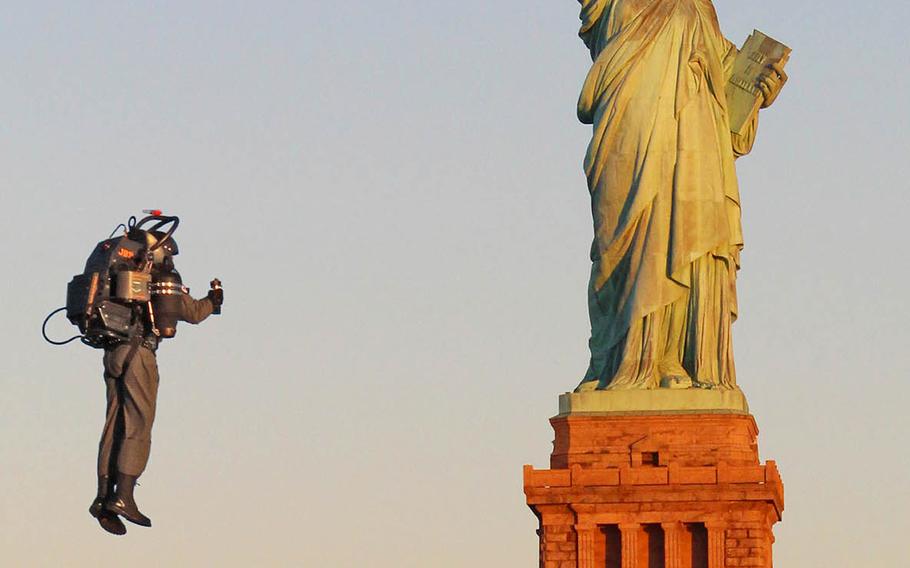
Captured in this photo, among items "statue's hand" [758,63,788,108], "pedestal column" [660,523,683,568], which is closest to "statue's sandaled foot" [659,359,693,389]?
"pedestal column" [660,523,683,568]

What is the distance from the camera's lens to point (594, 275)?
33.7m

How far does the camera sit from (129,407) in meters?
14.7

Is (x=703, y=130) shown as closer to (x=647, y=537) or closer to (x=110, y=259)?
(x=647, y=537)

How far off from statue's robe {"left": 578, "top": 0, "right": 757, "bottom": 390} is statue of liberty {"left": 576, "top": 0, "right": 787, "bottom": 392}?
0.04ft

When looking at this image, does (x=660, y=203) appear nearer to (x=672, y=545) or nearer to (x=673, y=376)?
(x=673, y=376)

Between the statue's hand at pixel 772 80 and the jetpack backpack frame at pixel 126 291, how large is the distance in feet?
67.7

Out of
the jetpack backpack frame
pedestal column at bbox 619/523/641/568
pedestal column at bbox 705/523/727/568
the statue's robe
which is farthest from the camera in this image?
the statue's robe

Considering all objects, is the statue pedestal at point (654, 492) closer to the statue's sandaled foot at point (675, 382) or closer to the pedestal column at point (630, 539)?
the pedestal column at point (630, 539)

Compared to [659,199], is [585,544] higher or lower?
lower

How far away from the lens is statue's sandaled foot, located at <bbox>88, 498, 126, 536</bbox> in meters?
14.6

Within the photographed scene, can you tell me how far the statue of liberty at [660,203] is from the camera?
1307 inches

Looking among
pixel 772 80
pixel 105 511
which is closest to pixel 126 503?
pixel 105 511

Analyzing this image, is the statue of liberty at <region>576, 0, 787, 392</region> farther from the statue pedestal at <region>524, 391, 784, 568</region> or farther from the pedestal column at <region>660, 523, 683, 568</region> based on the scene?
the pedestal column at <region>660, 523, 683, 568</region>

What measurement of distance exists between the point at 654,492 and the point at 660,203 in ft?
12.9
